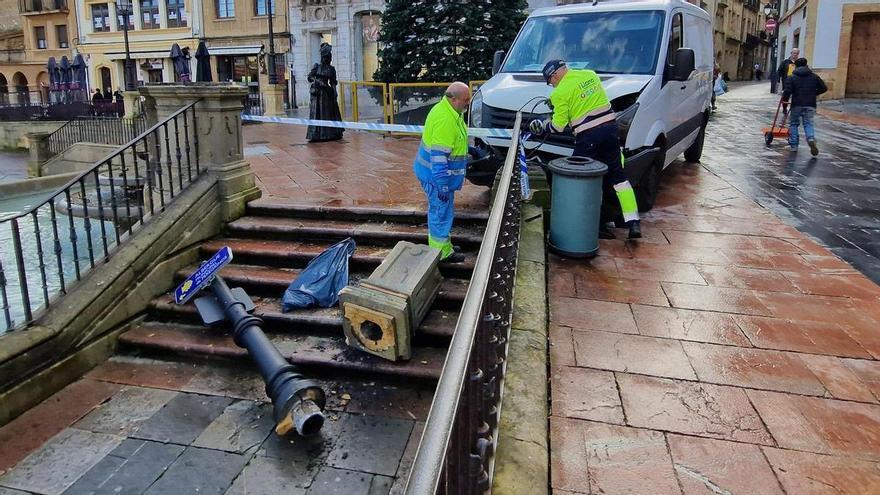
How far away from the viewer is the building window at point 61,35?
4344 cm

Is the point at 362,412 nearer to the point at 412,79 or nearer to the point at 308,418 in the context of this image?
the point at 308,418

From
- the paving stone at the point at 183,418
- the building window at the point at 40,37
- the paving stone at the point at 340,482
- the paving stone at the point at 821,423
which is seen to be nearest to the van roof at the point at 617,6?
the paving stone at the point at 821,423

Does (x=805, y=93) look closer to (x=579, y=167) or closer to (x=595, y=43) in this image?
(x=595, y=43)

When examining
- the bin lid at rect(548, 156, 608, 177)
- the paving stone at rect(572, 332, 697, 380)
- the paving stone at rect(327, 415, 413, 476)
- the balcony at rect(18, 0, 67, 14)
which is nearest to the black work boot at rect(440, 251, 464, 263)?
the bin lid at rect(548, 156, 608, 177)

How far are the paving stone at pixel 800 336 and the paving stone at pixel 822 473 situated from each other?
51.5 inches

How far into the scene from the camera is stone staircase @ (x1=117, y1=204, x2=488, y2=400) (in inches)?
187

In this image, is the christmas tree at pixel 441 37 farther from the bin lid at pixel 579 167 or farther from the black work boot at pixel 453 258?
the black work boot at pixel 453 258

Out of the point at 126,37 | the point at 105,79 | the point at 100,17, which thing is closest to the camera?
the point at 126,37

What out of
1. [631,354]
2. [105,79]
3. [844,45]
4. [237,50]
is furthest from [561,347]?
[105,79]

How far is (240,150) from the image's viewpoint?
687cm

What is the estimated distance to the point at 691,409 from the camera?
3684 millimetres

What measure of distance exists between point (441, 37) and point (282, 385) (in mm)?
13432

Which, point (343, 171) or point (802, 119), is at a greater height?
point (802, 119)

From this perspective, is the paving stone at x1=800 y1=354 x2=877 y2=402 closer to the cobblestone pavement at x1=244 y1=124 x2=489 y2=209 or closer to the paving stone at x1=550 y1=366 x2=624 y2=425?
the paving stone at x1=550 y1=366 x2=624 y2=425
